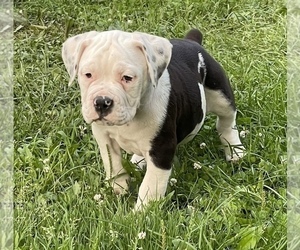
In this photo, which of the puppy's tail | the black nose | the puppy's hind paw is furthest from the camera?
the puppy's tail

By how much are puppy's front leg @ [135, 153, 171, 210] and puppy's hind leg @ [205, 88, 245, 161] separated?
0.72m

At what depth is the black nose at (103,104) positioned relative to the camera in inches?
122

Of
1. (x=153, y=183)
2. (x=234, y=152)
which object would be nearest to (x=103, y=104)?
(x=153, y=183)

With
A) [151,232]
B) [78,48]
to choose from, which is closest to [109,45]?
[78,48]

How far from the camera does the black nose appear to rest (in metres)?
3.10

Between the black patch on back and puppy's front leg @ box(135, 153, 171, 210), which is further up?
the black patch on back

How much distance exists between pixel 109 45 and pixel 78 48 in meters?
0.17

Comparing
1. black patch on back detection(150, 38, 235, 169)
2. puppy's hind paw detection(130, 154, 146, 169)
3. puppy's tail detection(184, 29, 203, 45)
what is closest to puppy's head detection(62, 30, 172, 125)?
black patch on back detection(150, 38, 235, 169)

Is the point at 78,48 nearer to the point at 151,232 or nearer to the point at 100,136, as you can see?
the point at 100,136

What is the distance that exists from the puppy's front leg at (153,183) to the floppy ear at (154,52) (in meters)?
0.49

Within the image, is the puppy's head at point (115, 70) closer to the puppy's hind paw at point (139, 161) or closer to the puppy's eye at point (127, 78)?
the puppy's eye at point (127, 78)

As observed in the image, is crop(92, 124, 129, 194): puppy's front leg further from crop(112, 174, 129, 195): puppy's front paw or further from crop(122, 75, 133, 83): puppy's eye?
crop(122, 75, 133, 83): puppy's eye

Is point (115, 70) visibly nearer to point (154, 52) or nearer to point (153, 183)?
point (154, 52)

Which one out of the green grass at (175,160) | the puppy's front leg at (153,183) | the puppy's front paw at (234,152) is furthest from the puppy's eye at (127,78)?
the puppy's front paw at (234,152)
